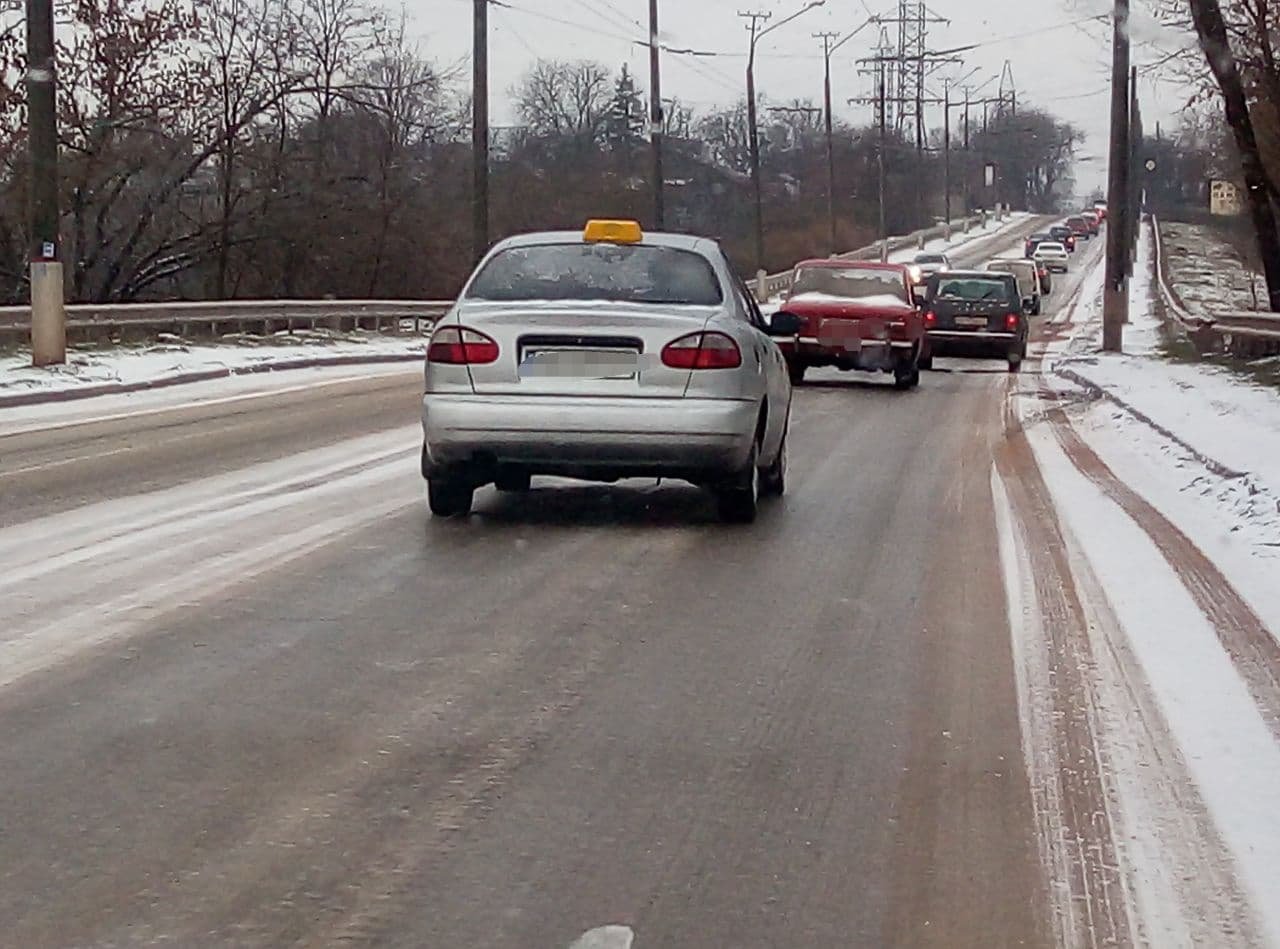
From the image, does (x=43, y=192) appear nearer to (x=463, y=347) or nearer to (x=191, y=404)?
(x=191, y=404)

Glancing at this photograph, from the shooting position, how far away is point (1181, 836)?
203 inches

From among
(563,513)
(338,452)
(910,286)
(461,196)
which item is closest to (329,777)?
(563,513)

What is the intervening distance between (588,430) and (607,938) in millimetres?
5874

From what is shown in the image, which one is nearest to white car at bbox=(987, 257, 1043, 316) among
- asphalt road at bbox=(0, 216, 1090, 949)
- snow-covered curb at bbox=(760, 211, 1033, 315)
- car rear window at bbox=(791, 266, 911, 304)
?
snow-covered curb at bbox=(760, 211, 1033, 315)

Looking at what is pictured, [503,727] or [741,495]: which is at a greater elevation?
[741,495]

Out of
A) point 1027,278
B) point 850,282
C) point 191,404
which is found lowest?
point 191,404

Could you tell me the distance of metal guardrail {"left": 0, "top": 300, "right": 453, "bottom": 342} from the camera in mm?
28578

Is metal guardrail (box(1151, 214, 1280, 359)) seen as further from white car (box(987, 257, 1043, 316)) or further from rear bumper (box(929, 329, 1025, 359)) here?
white car (box(987, 257, 1043, 316))

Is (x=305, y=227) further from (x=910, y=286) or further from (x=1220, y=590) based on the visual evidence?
(x=1220, y=590)

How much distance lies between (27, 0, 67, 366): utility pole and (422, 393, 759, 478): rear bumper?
45.3 feet

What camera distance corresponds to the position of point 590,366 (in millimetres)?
10094

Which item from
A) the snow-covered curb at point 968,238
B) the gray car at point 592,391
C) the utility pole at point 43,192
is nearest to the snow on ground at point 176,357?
the utility pole at point 43,192

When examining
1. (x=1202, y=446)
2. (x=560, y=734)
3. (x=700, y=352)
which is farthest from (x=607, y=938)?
(x=1202, y=446)

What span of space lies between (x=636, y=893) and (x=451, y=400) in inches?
229
